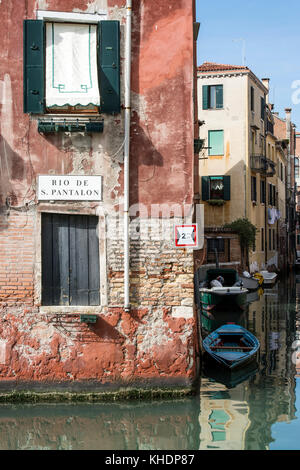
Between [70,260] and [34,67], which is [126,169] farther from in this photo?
[34,67]

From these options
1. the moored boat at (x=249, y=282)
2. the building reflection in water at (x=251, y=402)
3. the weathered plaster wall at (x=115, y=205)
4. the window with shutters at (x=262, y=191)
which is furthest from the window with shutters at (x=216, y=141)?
the weathered plaster wall at (x=115, y=205)

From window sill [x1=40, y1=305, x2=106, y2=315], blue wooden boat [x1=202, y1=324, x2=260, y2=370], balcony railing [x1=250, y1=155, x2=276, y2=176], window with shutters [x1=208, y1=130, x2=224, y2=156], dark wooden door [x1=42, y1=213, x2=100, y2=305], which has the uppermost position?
window with shutters [x1=208, y1=130, x2=224, y2=156]

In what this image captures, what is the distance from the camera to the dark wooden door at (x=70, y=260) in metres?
8.66

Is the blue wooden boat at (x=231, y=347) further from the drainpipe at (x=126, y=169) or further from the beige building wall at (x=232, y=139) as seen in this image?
the beige building wall at (x=232, y=139)

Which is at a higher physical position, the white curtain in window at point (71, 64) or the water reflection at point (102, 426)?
the white curtain in window at point (71, 64)

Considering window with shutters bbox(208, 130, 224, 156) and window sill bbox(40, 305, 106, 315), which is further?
window with shutters bbox(208, 130, 224, 156)

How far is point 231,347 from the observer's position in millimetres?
11266

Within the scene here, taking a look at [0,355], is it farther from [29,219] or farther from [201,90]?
[201,90]

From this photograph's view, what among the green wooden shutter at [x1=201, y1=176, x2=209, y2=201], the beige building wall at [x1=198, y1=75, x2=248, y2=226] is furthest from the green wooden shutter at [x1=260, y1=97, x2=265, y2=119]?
the green wooden shutter at [x1=201, y1=176, x2=209, y2=201]

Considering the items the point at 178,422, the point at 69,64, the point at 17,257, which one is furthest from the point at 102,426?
the point at 69,64

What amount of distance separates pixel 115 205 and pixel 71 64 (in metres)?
2.24

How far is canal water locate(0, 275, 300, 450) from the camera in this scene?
730 cm

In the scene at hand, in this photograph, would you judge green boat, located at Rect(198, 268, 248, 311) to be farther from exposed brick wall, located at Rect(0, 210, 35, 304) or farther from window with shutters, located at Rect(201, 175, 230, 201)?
exposed brick wall, located at Rect(0, 210, 35, 304)

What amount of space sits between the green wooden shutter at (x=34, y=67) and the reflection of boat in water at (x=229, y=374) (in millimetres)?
5589
